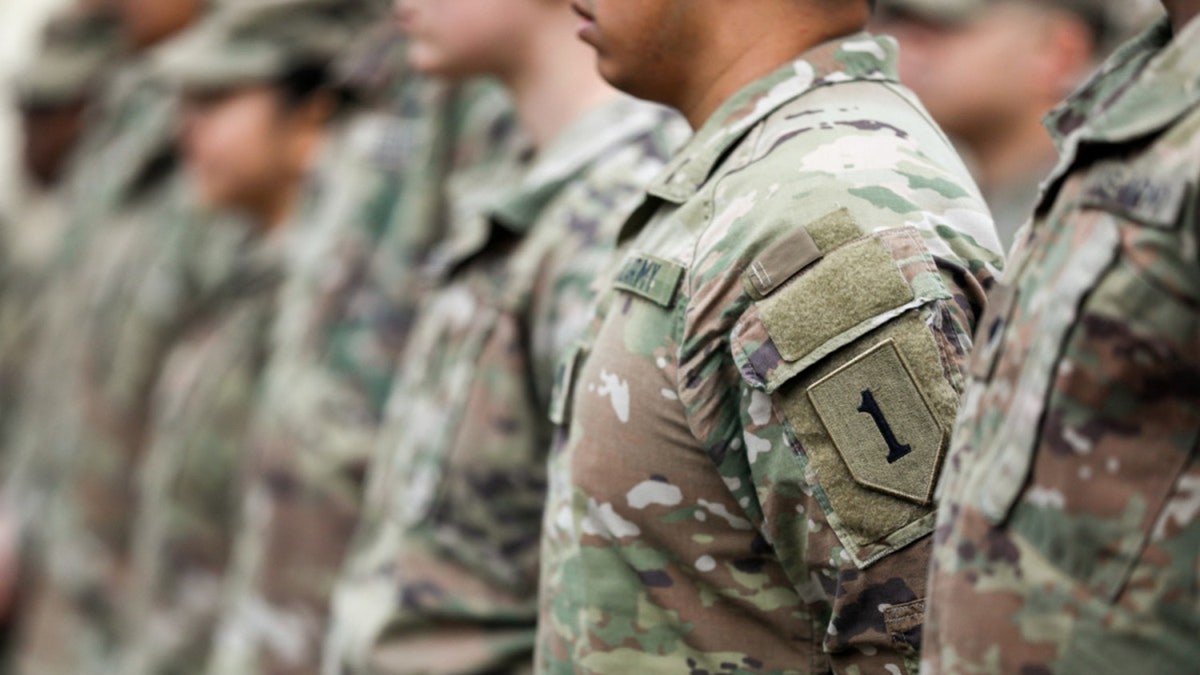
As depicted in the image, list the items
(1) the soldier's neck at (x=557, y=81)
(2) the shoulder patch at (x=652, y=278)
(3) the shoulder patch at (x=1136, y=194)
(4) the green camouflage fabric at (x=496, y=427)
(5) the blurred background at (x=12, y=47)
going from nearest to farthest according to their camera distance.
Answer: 1. (3) the shoulder patch at (x=1136, y=194)
2. (2) the shoulder patch at (x=652, y=278)
3. (4) the green camouflage fabric at (x=496, y=427)
4. (1) the soldier's neck at (x=557, y=81)
5. (5) the blurred background at (x=12, y=47)

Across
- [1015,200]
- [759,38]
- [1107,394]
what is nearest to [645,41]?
[759,38]

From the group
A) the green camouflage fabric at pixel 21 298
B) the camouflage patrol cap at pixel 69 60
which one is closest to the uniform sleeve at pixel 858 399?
the green camouflage fabric at pixel 21 298

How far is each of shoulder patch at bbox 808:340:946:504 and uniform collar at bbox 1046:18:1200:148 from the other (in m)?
0.29

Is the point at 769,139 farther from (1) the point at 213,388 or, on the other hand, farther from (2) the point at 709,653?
(1) the point at 213,388

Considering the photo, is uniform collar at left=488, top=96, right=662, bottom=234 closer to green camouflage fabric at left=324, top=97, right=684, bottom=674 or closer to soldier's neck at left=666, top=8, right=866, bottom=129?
green camouflage fabric at left=324, top=97, right=684, bottom=674


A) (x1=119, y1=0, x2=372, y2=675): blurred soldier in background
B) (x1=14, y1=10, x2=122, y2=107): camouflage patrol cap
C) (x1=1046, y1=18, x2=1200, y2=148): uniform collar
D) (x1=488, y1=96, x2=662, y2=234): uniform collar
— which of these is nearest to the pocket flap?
(x1=1046, y1=18, x2=1200, y2=148): uniform collar

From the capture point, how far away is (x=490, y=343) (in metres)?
2.69

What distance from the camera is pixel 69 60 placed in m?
7.03

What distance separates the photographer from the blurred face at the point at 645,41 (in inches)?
79.1

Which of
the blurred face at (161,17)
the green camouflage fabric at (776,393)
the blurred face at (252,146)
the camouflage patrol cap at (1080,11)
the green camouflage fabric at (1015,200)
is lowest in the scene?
the blurred face at (161,17)

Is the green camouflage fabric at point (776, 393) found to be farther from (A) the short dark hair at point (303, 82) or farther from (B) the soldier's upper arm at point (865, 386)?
(A) the short dark hair at point (303, 82)

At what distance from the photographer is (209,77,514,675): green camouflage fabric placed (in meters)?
3.67

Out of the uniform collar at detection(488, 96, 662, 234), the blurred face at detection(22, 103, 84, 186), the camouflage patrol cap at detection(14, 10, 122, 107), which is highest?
the uniform collar at detection(488, 96, 662, 234)

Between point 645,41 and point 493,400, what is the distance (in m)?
0.79
